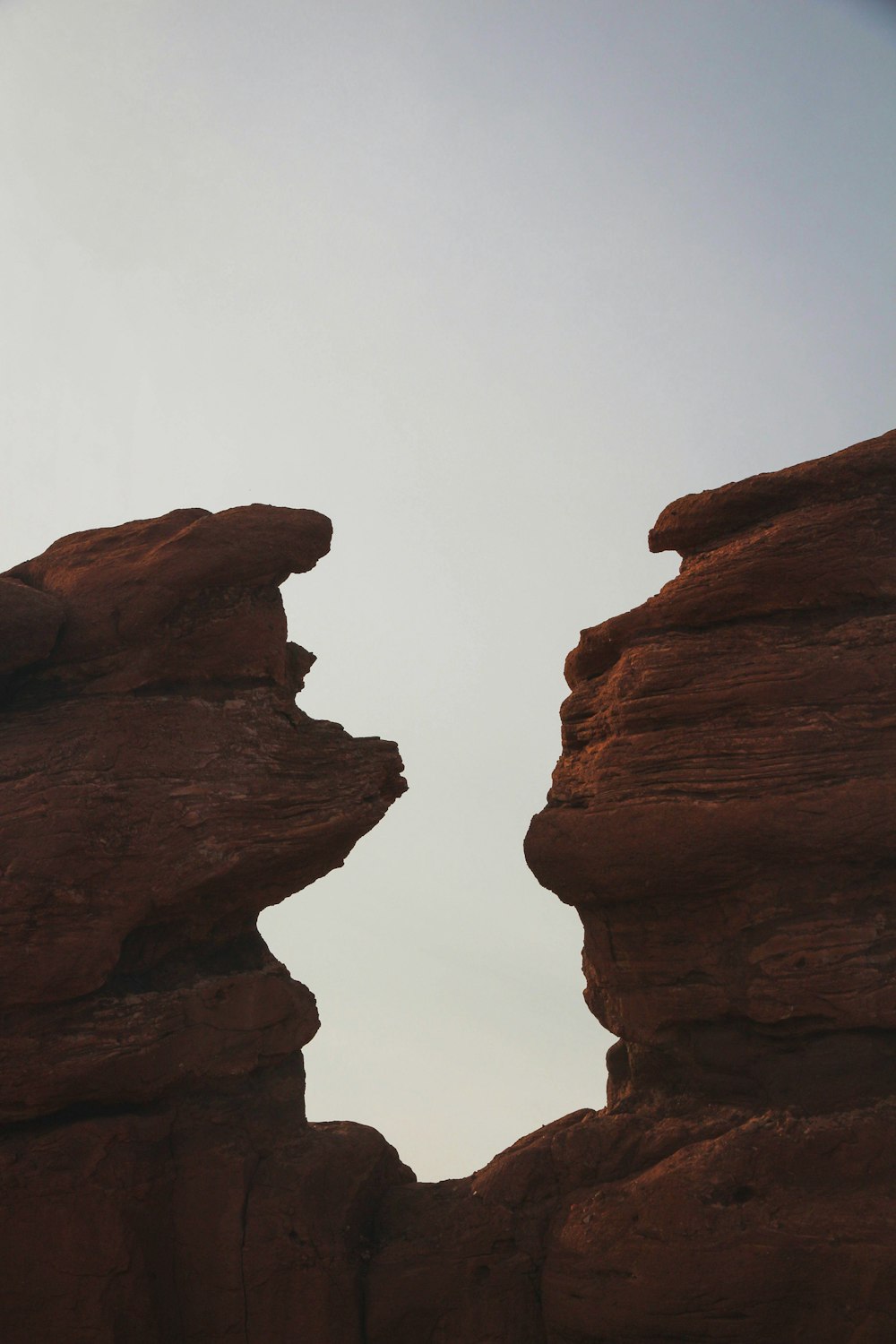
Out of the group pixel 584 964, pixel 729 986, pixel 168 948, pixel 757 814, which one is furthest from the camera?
pixel 584 964

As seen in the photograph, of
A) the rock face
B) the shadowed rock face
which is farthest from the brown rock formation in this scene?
the rock face

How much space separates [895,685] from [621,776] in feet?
11.7

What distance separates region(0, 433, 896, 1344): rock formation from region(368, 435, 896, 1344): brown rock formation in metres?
0.04

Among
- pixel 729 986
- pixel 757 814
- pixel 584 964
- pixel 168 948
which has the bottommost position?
pixel 729 986

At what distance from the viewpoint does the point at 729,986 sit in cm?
1488

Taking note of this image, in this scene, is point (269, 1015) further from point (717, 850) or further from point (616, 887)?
point (717, 850)

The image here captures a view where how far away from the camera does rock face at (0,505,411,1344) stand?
14.2 metres

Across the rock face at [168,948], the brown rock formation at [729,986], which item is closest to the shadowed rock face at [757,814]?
the brown rock formation at [729,986]

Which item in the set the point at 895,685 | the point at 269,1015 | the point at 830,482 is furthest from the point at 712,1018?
the point at 830,482

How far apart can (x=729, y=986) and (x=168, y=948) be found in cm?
721

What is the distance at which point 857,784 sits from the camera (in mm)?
14531

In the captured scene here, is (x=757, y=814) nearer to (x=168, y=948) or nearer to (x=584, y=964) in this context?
(x=584, y=964)

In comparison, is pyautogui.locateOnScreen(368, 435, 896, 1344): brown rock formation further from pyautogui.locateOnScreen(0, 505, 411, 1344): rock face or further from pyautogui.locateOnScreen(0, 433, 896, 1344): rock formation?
pyautogui.locateOnScreen(0, 505, 411, 1344): rock face

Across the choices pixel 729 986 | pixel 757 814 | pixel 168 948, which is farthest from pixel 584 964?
pixel 168 948
